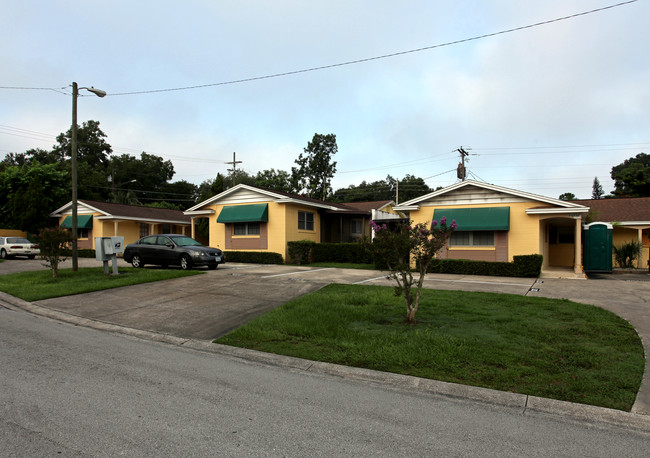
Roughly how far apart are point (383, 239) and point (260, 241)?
53.4ft

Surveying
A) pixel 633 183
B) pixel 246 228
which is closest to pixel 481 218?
pixel 246 228

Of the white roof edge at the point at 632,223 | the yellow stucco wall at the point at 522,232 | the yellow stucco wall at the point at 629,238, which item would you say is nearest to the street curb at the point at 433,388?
the yellow stucco wall at the point at 522,232

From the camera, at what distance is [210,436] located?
3.39m

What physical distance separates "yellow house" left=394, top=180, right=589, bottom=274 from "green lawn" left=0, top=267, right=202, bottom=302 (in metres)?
11.1

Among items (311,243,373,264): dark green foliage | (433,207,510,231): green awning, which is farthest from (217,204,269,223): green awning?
(433,207,510,231): green awning

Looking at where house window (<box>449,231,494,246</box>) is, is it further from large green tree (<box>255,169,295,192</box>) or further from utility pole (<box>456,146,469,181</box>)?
large green tree (<box>255,169,295,192</box>)

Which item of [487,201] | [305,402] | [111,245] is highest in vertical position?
[487,201]

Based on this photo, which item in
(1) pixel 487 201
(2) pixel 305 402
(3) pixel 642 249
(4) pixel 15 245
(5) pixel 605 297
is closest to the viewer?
(2) pixel 305 402

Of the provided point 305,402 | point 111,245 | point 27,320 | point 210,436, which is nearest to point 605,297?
point 305,402

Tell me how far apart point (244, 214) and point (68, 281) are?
10.9 m

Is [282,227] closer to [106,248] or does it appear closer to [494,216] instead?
[106,248]

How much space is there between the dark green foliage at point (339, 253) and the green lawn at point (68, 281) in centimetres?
812

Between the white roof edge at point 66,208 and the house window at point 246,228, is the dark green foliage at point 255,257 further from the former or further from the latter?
the white roof edge at point 66,208

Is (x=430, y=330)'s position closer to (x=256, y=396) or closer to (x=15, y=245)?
(x=256, y=396)
